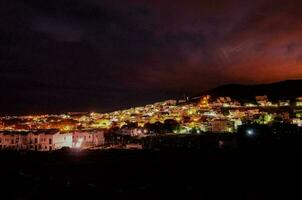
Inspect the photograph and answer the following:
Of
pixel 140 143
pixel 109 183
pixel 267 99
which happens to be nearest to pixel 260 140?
pixel 140 143

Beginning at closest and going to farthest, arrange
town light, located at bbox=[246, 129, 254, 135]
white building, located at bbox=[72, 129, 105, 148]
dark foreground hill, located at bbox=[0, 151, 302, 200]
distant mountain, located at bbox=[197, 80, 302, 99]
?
1. dark foreground hill, located at bbox=[0, 151, 302, 200]
2. town light, located at bbox=[246, 129, 254, 135]
3. white building, located at bbox=[72, 129, 105, 148]
4. distant mountain, located at bbox=[197, 80, 302, 99]

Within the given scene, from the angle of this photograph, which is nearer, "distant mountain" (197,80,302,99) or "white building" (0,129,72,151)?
"white building" (0,129,72,151)

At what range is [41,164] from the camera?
1180 inches

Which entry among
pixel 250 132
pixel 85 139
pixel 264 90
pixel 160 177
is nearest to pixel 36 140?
pixel 85 139

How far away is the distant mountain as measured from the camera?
12349cm

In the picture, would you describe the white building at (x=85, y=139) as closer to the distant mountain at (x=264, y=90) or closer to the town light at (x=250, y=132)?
the town light at (x=250, y=132)

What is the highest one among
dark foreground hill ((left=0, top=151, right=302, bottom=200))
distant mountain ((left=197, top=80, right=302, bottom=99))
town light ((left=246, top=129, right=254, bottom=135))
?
distant mountain ((left=197, top=80, right=302, bottom=99))

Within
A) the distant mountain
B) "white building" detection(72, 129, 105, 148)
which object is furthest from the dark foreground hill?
the distant mountain

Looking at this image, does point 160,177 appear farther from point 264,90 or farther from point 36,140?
point 264,90

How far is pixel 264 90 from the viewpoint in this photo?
133875 mm

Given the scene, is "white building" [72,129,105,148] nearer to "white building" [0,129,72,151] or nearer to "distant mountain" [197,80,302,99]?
"white building" [0,129,72,151]

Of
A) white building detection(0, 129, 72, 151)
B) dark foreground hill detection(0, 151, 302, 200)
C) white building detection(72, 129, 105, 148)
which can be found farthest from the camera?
white building detection(72, 129, 105, 148)

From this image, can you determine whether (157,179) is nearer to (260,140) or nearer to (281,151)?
(281,151)

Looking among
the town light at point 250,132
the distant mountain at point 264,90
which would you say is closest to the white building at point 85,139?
the town light at point 250,132
